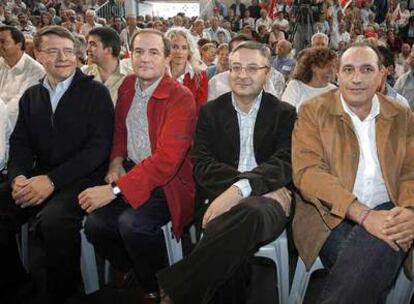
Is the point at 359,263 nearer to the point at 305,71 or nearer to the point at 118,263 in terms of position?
the point at 118,263

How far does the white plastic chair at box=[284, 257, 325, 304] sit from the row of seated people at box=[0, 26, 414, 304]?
57 mm

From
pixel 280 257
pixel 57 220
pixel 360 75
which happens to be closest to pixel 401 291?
pixel 280 257

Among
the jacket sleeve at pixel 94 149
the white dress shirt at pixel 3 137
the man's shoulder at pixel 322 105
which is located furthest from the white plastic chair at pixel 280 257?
the white dress shirt at pixel 3 137

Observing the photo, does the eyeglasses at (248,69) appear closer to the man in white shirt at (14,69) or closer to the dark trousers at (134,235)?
the dark trousers at (134,235)

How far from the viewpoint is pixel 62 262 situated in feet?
7.63

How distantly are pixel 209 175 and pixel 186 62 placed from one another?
1.68m

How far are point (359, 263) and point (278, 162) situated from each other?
2.16 feet

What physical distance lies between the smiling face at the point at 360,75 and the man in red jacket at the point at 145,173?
2.76 feet

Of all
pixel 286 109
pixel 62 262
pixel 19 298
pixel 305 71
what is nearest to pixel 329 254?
pixel 286 109

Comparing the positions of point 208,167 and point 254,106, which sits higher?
point 254,106

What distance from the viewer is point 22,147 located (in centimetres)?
264

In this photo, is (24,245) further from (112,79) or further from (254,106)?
(254,106)

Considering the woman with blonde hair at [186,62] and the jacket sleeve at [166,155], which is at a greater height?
the woman with blonde hair at [186,62]

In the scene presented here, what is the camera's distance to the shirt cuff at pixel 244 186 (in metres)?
2.18
